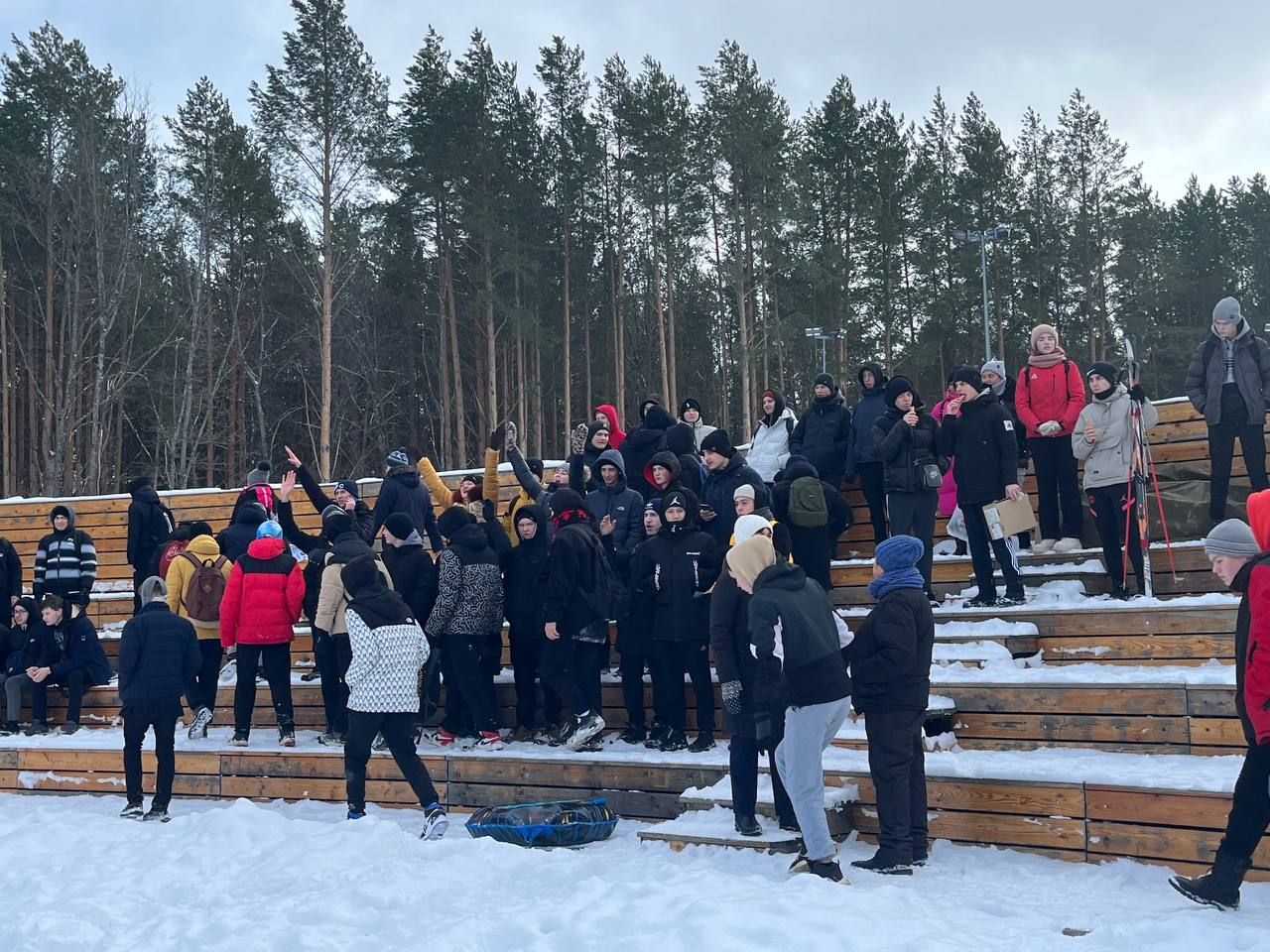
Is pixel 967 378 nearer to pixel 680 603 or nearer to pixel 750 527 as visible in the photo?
pixel 680 603

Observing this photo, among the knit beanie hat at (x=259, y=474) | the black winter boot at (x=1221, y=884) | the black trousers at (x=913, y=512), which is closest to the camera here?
the black winter boot at (x=1221, y=884)

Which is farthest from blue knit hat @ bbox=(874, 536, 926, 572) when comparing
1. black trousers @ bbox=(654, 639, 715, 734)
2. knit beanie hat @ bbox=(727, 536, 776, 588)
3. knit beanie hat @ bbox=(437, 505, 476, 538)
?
knit beanie hat @ bbox=(437, 505, 476, 538)

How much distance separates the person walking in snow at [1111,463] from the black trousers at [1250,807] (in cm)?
350

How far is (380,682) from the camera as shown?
736cm

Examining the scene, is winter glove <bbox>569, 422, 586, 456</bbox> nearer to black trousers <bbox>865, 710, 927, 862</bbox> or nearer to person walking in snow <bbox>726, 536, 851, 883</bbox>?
person walking in snow <bbox>726, 536, 851, 883</bbox>

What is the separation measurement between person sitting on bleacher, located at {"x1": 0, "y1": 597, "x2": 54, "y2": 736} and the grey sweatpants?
798cm

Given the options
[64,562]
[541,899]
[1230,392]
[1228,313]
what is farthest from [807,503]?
[64,562]

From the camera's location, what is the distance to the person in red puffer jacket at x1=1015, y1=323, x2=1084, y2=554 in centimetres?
888

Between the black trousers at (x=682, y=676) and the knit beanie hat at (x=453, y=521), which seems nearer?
the black trousers at (x=682, y=676)

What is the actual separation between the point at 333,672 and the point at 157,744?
1.39 m

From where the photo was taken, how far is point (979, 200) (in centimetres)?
3466

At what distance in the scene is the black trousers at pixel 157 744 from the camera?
A: 26.8ft

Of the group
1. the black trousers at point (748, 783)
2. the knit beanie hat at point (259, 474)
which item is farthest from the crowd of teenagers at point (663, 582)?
the knit beanie hat at point (259, 474)

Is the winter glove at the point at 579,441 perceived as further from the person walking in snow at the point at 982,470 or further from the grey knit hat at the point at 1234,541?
the grey knit hat at the point at 1234,541
